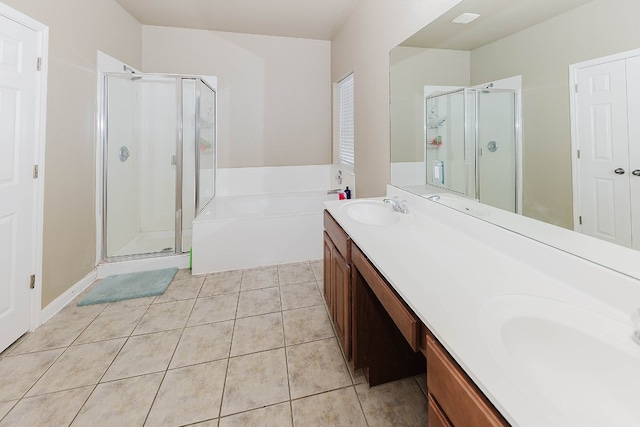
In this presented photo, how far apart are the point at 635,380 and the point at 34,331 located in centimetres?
291

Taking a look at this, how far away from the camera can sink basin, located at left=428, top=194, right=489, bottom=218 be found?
4.43ft

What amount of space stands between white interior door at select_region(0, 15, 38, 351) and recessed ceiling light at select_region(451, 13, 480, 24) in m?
2.50

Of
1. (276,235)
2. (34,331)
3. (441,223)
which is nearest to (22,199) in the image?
(34,331)

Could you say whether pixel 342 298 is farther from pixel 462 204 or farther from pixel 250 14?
pixel 250 14

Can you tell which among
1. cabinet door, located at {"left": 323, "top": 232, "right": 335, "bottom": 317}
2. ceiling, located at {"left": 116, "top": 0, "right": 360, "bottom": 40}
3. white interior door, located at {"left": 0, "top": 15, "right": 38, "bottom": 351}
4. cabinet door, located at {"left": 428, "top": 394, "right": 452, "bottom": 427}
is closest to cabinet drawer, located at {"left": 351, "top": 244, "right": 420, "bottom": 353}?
cabinet door, located at {"left": 428, "top": 394, "right": 452, "bottom": 427}

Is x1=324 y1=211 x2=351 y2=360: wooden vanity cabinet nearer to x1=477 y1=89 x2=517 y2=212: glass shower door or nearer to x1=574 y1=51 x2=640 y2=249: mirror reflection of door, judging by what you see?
x1=477 y1=89 x2=517 y2=212: glass shower door

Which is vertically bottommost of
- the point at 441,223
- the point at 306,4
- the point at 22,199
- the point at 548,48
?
the point at 441,223

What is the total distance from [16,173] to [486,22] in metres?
2.73

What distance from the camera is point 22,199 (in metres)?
1.84

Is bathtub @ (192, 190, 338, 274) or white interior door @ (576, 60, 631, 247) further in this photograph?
bathtub @ (192, 190, 338, 274)

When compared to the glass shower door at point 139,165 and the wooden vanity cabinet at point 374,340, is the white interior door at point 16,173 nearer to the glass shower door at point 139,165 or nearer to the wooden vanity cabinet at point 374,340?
the glass shower door at point 139,165

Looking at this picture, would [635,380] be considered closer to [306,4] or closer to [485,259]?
[485,259]

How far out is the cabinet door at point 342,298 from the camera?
1.49m

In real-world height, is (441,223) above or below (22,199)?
below
